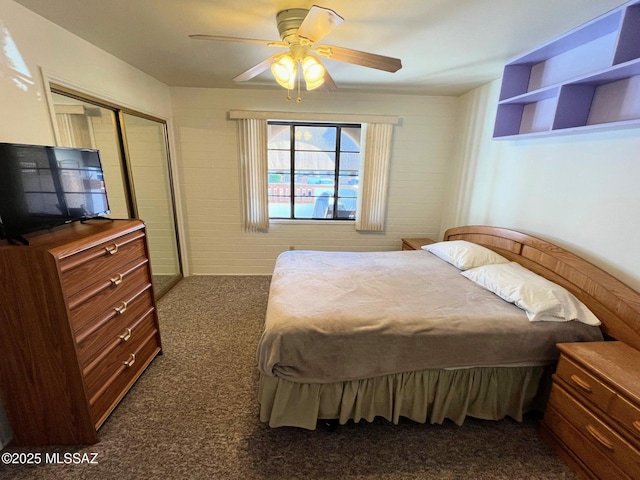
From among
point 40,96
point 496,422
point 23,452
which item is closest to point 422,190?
point 496,422

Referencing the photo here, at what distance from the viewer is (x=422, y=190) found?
3885mm

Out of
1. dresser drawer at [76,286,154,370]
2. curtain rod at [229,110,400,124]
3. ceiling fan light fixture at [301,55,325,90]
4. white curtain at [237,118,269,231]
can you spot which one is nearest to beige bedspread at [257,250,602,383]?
dresser drawer at [76,286,154,370]

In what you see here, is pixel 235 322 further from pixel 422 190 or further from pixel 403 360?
pixel 422 190

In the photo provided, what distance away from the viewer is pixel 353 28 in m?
1.89

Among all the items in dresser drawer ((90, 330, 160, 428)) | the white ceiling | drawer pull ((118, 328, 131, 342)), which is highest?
the white ceiling

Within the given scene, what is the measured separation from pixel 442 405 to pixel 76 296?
2.12m

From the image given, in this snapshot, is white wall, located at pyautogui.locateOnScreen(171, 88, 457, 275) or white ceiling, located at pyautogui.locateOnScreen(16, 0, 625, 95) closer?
white ceiling, located at pyautogui.locateOnScreen(16, 0, 625, 95)

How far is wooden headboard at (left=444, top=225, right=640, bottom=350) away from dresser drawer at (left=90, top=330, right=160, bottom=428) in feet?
9.74

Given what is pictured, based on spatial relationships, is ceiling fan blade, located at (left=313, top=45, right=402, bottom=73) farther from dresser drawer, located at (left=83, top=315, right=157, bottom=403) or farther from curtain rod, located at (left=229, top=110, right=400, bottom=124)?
dresser drawer, located at (left=83, top=315, right=157, bottom=403)

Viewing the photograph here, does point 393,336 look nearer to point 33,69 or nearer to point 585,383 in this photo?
point 585,383

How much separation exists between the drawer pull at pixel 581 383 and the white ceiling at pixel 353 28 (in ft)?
6.50

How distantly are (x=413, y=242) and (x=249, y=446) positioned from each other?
287 centimetres

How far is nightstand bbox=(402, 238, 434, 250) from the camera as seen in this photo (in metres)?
3.55

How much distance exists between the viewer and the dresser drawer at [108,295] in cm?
146
